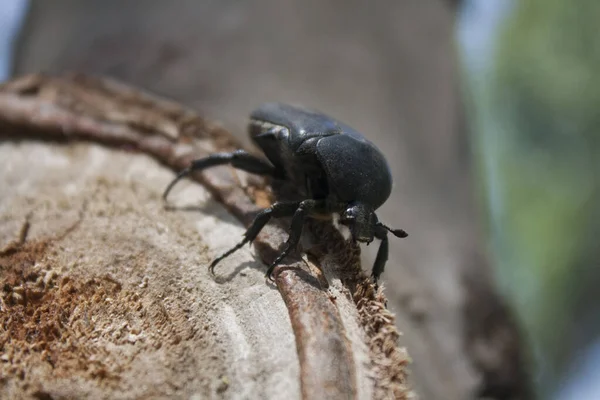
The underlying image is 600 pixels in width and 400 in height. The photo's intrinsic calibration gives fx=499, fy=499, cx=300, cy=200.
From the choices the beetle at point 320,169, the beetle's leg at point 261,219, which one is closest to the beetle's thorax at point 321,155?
the beetle at point 320,169

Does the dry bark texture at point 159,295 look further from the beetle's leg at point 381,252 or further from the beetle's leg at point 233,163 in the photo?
the beetle's leg at point 381,252

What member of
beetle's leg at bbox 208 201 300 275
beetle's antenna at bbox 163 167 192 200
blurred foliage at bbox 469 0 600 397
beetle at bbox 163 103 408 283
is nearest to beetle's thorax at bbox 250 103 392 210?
beetle at bbox 163 103 408 283

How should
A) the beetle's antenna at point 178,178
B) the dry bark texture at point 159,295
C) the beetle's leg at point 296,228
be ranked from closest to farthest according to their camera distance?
1. the dry bark texture at point 159,295
2. the beetle's leg at point 296,228
3. the beetle's antenna at point 178,178

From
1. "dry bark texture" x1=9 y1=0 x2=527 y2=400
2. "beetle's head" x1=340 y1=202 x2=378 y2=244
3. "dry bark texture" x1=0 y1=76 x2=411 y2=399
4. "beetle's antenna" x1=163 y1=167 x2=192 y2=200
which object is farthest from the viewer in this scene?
"dry bark texture" x1=9 y1=0 x2=527 y2=400

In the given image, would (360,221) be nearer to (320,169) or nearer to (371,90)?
(320,169)

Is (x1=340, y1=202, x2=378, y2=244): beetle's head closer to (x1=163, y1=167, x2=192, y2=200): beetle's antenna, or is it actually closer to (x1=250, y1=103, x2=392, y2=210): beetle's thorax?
(x1=250, y1=103, x2=392, y2=210): beetle's thorax
